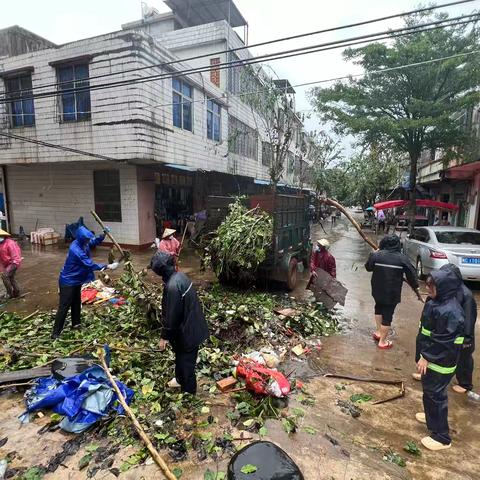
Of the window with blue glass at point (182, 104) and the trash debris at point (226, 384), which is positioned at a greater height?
the window with blue glass at point (182, 104)

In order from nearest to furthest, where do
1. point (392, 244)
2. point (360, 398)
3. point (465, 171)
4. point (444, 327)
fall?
1. point (444, 327)
2. point (360, 398)
3. point (392, 244)
4. point (465, 171)

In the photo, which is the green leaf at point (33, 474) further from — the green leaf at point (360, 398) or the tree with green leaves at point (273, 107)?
the tree with green leaves at point (273, 107)

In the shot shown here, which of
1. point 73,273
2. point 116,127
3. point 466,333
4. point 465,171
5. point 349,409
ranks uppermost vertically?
point 116,127

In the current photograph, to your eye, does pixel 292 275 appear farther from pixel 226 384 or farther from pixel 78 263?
pixel 78 263

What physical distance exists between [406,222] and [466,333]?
2001 cm

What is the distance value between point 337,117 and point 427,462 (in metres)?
13.8

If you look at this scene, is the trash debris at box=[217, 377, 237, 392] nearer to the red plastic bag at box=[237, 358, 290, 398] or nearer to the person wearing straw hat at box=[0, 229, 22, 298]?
the red plastic bag at box=[237, 358, 290, 398]

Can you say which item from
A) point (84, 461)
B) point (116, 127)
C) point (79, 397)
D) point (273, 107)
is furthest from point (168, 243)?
point (273, 107)

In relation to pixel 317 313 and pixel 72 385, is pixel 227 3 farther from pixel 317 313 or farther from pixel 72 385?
pixel 72 385

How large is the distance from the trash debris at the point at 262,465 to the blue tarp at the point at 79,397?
1.55 m

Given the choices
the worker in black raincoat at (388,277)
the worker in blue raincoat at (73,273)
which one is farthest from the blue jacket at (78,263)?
the worker in black raincoat at (388,277)

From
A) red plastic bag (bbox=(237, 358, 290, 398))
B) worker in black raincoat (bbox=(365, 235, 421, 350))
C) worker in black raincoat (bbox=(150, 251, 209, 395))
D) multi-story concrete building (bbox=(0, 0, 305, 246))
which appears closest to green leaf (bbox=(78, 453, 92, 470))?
worker in black raincoat (bbox=(150, 251, 209, 395))

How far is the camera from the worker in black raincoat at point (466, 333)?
10.6ft

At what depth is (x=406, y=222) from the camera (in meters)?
21.3
